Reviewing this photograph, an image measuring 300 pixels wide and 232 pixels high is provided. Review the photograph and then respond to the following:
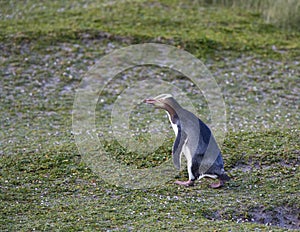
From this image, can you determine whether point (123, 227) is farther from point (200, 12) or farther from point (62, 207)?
point (200, 12)

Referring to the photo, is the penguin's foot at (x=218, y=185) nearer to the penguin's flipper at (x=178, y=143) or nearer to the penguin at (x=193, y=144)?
the penguin at (x=193, y=144)

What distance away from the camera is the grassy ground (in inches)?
223

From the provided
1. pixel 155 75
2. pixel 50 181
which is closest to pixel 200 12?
pixel 155 75

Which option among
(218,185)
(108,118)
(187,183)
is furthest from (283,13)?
(187,183)

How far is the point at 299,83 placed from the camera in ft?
33.5

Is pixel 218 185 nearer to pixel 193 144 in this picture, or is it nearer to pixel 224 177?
pixel 224 177

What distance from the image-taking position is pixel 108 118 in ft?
29.7

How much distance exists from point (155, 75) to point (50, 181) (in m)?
4.30

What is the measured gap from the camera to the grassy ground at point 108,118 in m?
5.67

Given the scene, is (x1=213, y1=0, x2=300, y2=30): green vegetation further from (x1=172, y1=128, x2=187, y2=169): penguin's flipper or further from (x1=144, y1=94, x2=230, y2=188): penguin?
(x1=172, y1=128, x2=187, y2=169): penguin's flipper

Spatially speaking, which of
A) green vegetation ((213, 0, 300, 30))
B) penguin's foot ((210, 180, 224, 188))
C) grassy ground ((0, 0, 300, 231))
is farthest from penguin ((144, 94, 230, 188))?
green vegetation ((213, 0, 300, 30))

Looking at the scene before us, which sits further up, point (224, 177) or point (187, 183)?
point (224, 177)

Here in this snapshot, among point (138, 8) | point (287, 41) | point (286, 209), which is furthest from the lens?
point (138, 8)

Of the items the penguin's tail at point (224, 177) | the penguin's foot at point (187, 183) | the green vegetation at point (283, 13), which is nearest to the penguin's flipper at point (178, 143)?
the penguin's foot at point (187, 183)
